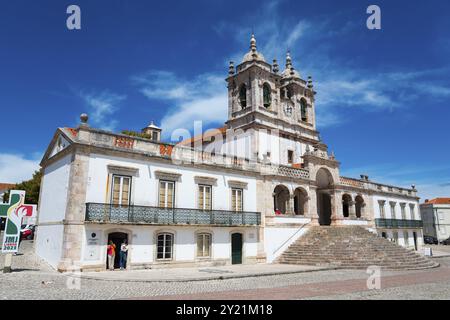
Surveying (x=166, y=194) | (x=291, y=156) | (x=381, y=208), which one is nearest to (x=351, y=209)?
(x=381, y=208)

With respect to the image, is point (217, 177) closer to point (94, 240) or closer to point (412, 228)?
point (94, 240)

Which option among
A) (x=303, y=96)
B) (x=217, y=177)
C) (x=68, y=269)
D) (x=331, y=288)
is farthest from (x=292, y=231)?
(x=303, y=96)

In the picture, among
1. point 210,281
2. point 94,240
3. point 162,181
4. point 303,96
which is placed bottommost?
point 210,281

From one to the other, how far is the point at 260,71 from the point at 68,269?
71.7 ft

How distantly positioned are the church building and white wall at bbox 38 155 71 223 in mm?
56

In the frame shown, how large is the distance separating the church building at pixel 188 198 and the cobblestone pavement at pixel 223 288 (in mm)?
2870

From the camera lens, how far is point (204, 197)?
1802 centimetres

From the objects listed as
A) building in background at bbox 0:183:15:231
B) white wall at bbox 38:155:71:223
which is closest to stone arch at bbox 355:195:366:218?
white wall at bbox 38:155:71:223

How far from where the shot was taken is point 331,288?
1073 cm

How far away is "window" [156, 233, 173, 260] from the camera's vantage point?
1608cm

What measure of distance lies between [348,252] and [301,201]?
220 inches

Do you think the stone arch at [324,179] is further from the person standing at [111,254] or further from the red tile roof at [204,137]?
the person standing at [111,254]

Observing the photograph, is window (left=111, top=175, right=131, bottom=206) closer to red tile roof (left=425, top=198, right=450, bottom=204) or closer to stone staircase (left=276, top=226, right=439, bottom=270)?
stone staircase (left=276, top=226, right=439, bottom=270)

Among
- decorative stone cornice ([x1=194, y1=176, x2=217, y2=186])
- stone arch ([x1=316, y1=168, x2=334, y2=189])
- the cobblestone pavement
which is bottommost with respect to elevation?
the cobblestone pavement
